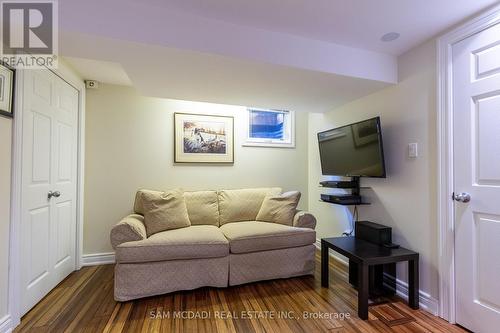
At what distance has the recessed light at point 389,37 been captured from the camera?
6.06 ft

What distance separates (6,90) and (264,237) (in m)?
2.30

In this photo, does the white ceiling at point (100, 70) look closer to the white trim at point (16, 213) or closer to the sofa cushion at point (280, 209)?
the white trim at point (16, 213)

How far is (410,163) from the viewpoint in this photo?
2061mm

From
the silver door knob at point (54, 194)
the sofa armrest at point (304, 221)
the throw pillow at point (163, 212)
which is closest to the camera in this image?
the silver door knob at point (54, 194)

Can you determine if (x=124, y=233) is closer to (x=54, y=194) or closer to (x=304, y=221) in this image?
(x=54, y=194)

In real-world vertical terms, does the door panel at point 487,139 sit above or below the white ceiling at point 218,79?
below

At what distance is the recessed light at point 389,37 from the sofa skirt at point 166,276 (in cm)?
233

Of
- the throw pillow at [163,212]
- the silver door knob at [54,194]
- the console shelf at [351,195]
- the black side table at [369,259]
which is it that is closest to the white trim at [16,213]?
the silver door knob at [54,194]

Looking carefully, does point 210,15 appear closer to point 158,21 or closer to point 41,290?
point 158,21

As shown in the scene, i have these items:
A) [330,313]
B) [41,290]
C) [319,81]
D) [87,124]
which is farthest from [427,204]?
[87,124]

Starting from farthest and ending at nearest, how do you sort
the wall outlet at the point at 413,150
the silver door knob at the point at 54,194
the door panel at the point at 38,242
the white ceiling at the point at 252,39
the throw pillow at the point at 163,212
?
the throw pillow at the point at 163,212, the silver door knob at the point at 54,194, the wall outlet at the point at 413,150, the door panel at the point at 38,242, the white ceiling at the point at 252,39

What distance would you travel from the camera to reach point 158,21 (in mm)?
1552

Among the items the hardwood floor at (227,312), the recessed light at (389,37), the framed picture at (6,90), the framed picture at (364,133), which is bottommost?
the hardwood floor at (227,312)

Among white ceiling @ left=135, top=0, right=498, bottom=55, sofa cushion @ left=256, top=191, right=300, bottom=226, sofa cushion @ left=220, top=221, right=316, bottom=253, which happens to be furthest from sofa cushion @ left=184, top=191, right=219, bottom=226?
white ceiling @ left=135, top=0, right=498, bottom=55
